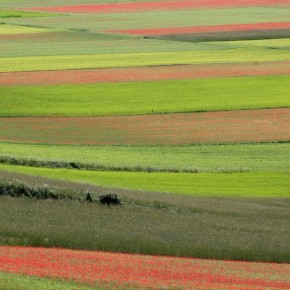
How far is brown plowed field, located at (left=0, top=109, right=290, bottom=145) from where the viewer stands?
48.9 metres

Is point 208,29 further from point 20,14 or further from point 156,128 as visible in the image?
point 156,128

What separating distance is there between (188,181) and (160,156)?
6498 millimetres

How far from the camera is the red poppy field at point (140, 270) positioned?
1827 centimetres

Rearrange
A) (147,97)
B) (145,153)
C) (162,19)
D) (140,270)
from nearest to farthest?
1. (140,270)
2. (145,153)
3. (147,97)
4. (162,19)

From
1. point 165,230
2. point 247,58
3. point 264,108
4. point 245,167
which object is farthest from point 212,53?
point 165,230

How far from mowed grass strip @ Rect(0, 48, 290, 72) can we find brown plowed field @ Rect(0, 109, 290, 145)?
19.4m

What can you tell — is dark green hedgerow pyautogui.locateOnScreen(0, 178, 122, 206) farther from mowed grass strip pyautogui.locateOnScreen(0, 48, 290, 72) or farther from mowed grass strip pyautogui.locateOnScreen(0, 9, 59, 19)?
mowed grass strip pyautogui.locateOnScreen(0, 9, 59, 19)

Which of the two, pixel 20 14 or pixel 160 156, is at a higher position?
pixel 160 156

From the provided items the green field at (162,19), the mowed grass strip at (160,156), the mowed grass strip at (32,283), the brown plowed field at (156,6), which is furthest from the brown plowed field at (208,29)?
the mowed grass strip at (32,283)

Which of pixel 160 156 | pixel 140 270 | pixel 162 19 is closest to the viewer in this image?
pixel 140 270

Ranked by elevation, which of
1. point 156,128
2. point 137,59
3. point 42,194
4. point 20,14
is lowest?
point 20,14

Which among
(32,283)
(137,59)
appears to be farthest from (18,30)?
(32,283)

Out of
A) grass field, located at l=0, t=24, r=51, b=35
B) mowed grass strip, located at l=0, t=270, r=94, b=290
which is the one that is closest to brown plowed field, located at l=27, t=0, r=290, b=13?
grass field, located at l=0, t=24, r=51, b=35

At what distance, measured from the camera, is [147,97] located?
202 ft
